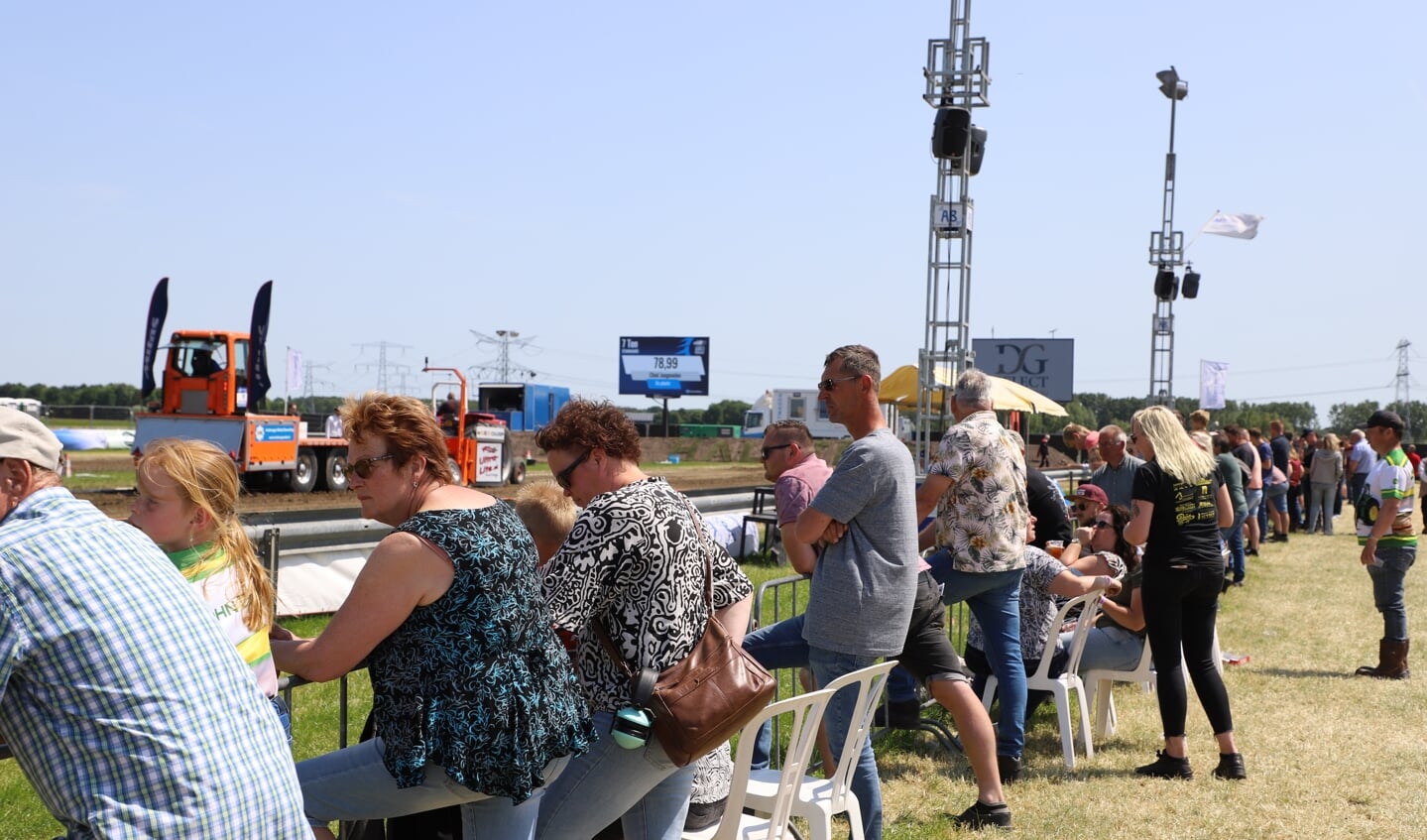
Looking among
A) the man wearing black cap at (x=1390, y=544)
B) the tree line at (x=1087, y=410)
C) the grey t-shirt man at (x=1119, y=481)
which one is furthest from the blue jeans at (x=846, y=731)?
the tree line at (x=1087, y=410)

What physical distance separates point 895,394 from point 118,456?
92.9 ft

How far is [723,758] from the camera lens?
4.02m

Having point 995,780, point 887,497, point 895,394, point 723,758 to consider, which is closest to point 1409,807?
point 995,780

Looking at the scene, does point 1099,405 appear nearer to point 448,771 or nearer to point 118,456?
point 118,456

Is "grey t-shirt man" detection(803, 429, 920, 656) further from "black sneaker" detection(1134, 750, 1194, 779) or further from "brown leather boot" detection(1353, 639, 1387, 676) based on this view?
"brown leather boot" detection(1353, 639, 1387, 676)

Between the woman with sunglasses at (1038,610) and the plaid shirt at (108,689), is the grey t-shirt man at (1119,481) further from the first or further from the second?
the plaid shirt at (108,689)

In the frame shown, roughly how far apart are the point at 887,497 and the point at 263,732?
9.12 ft

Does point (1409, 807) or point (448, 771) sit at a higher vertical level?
point (448, 771)

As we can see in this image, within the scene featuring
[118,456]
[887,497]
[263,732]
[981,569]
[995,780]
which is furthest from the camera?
[118,456]

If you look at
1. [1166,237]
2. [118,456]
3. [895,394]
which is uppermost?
[1166,237]

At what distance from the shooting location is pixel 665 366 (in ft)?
217

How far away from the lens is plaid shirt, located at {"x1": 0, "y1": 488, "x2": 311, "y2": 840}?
207 cm

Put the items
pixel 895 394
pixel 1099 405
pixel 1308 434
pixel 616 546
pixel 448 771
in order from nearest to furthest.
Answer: pixel 448 771, pixel 616 546, pixel 895 394, pixel 1308 434, pixel 1099 405

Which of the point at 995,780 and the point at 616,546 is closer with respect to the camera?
the point at 616,546
